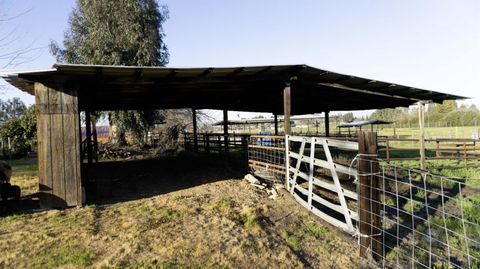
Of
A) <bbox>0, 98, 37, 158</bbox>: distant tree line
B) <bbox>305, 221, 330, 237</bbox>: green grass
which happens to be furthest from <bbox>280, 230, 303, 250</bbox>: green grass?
<bbox>0, 98, 37, 158</bbox>: distant tree line

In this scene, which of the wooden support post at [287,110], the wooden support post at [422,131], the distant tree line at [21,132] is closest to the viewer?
the wooden support post at [287,110]

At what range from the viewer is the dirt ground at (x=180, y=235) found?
4.19 meters

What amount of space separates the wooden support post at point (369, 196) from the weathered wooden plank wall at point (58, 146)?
5.44 meters

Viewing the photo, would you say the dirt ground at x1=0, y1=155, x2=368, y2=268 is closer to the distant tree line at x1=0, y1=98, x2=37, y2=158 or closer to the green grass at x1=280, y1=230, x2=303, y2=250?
the green grass at x1=280, y1=230, x2=303, y2=250

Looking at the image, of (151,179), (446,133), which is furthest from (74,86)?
(446,133)

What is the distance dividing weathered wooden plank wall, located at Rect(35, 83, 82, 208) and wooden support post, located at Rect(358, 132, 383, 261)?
5.44 meters

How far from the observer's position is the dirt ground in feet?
13.8

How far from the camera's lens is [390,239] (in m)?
5.46

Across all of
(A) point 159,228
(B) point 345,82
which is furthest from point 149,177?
(B) point 345,82

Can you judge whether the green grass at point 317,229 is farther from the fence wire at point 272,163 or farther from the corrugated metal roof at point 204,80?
the corrugated metal roof at point 204,80

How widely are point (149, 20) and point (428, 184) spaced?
49.8 ft

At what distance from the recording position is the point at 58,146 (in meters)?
6.86

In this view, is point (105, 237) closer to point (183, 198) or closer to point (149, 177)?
point (183, 198)

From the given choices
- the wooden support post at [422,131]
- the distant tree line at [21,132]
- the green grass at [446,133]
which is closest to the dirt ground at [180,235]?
the wooden support post at [422,131]
